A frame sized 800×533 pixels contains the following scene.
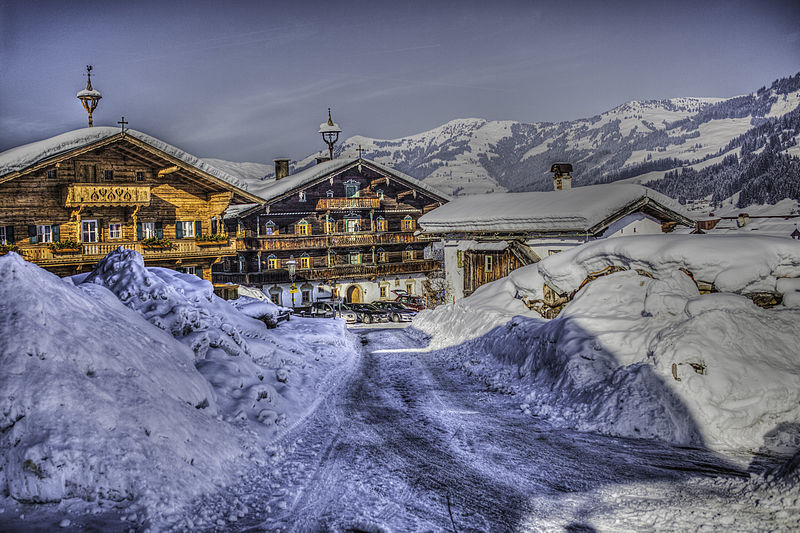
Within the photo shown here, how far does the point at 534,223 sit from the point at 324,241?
23.4 metres

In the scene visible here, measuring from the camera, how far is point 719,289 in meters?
12.8

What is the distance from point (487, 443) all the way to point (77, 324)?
691 cm

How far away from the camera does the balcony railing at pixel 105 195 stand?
89.2 ft

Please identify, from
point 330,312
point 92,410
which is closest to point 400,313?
point 330,312

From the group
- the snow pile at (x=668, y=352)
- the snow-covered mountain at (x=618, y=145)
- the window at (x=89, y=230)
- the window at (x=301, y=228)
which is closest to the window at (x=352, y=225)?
the window at (x=301, y=228)

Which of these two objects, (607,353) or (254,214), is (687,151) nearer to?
(254,214)

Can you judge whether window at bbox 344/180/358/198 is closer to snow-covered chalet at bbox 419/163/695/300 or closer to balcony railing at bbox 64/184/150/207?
snow-covered chalet at bbox 419/163/695/300

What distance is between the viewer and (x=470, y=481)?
8391 millimetres

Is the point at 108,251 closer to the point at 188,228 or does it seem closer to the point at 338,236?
the point at 188,228

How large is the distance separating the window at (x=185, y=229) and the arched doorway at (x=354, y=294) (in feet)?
54.0

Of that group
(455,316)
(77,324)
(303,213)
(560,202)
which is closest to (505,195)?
(560,202)

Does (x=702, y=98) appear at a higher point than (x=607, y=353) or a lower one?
higher

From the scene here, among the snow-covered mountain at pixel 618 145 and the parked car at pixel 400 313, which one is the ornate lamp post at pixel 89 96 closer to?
the parked car at pixel 400 313

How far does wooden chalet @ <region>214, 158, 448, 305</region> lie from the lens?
4325 cm
